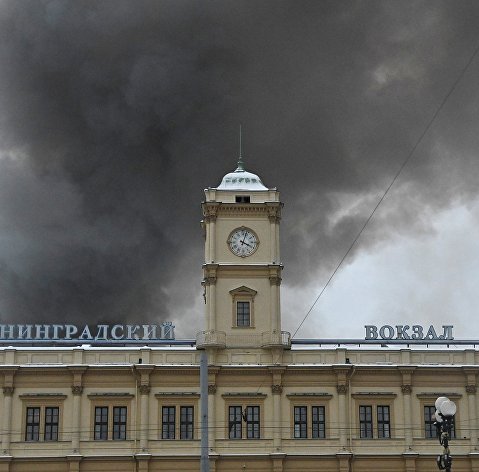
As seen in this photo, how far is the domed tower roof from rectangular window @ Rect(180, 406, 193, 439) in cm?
1721

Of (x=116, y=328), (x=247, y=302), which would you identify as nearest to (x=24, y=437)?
(x=116, y=328)

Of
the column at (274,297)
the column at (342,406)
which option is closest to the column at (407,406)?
the column at (342,406)

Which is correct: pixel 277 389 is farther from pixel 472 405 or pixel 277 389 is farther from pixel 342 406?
pixel 472 405

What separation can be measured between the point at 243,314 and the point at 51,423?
15.9 m

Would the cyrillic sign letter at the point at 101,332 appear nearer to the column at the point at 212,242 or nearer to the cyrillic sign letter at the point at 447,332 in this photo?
the column at the point at 212,242

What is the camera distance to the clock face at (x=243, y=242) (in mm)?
72312

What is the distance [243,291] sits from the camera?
71.4m

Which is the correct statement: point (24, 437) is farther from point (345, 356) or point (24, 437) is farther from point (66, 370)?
point (345, 356)

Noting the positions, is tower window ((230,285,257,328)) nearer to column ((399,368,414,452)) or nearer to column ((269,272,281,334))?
column ((269,272,281,334))

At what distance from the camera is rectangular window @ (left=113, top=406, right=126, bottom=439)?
67.3 metres

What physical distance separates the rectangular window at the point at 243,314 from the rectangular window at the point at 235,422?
645 cm

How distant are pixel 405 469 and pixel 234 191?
79.0 feet

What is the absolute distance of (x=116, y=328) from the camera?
70375 mm

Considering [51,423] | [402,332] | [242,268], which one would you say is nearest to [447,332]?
[402,332]
